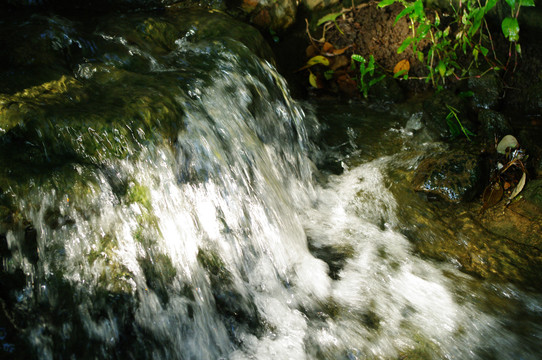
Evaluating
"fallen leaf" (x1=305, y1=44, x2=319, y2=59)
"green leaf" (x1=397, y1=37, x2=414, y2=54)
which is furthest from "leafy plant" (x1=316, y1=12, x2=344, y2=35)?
"green leaf" (x1=397, y1=37, x2=414, y2=54)

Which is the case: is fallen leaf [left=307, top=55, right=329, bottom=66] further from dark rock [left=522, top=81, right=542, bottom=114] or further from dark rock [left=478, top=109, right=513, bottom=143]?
dark rock [left=522, top=81, right=542, bottom=114]

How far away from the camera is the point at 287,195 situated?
3.19 m

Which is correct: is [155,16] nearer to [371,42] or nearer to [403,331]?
[371,42]

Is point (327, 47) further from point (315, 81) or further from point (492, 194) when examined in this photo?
point (492, 194)

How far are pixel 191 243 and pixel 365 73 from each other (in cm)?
306

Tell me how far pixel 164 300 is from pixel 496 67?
384 centimetres

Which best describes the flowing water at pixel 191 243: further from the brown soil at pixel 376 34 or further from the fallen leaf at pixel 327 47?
the brown soil at pixel 376 34

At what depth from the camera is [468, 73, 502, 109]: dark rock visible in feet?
13.5

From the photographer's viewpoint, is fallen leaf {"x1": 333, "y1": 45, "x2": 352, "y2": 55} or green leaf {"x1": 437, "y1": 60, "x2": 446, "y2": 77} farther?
fallen leaf {"x1": 333, "y1": 45, "x2": 352, "y2": 55}

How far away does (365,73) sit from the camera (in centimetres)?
457

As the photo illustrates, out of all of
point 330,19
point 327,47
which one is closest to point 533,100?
point 327,47

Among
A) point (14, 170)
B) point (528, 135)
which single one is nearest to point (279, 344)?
point (14, 170)

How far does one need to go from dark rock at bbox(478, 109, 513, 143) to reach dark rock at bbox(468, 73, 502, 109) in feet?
1.23

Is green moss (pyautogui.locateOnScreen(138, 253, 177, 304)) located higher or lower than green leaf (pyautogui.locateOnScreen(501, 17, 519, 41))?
lower
